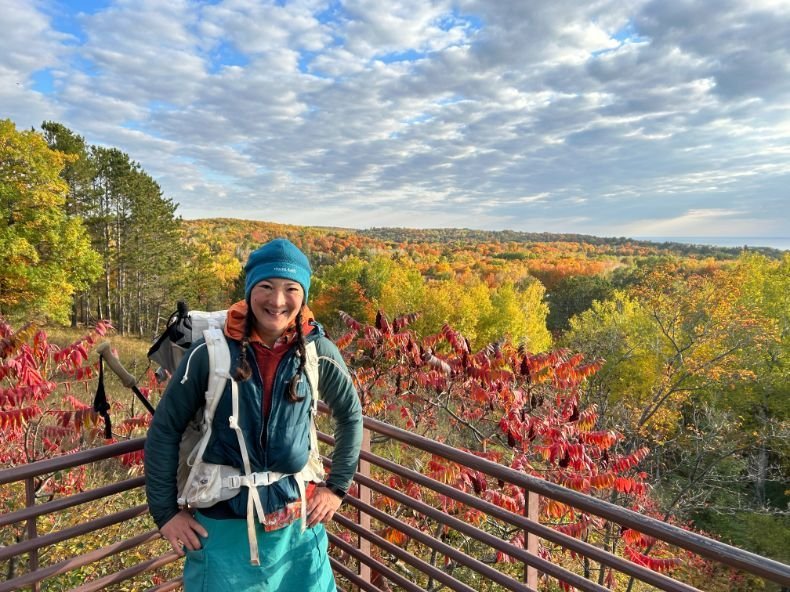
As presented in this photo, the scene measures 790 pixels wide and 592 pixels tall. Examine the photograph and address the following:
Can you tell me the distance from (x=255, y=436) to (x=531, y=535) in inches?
59.2

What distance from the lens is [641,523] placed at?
1.94 metres

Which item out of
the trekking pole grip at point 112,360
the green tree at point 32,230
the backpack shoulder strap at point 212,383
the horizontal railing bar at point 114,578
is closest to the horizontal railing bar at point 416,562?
the horizontal railing bar at point 114,578

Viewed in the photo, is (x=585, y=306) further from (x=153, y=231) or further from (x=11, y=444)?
(x=11, y=444)

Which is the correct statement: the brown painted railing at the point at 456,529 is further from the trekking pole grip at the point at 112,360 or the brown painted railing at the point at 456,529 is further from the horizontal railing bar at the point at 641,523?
the trekking pole grip at the point at 112,360

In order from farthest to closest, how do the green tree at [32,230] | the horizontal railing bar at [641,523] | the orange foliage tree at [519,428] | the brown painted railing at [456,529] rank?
the green tree at [32,230] → the orange foliage tree at [519,428] → the brown painted railing at [456,529] → the horizontal railing bar at [641,523]

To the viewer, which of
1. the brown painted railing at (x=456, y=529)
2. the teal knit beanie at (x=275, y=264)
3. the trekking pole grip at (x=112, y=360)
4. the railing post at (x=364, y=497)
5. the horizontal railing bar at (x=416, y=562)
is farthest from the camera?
the railing post at (x=364, y=497)

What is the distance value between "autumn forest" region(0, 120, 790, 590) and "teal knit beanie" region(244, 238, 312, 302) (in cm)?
316

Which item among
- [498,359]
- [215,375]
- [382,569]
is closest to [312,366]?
[215,375]

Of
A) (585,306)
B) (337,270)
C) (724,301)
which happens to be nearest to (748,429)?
(724,301)

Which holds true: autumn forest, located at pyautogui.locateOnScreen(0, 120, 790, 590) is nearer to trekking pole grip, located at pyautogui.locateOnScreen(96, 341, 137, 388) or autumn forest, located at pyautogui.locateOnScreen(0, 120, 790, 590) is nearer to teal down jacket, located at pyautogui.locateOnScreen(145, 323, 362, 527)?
trekking pole grip, located at pyautogui.locateOnScreen(96, 341, 137, 388)

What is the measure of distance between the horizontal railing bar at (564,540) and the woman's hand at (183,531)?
1.22 meters

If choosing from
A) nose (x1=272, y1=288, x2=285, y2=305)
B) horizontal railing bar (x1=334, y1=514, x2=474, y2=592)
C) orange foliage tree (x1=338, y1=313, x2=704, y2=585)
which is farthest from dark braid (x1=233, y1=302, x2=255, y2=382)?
orange foliage tree (x1=338, y1=313, x2=704, y2=585)

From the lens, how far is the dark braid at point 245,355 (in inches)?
81.4

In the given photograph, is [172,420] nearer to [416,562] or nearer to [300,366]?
[300,366]
